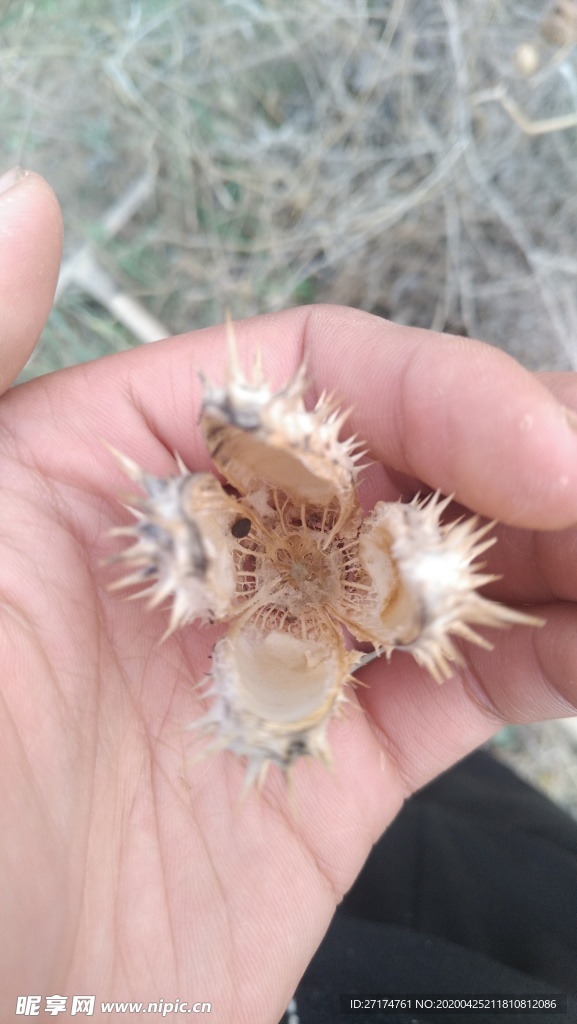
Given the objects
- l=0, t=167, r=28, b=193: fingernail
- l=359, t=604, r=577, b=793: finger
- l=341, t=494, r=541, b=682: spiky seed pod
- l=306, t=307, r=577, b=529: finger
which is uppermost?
l=0, t=167, r=28, b=193: fingernail

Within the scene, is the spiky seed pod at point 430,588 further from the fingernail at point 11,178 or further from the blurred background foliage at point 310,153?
the blurred background foliage at point 310,153

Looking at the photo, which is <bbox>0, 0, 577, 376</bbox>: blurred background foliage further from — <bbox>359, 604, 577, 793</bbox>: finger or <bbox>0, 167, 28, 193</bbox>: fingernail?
<bbox>359, 604, 577, 793</bbox>: finger

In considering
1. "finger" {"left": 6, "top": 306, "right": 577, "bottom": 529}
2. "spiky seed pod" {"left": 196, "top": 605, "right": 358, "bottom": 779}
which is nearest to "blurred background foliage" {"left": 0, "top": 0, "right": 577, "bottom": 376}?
"finger" {"left": 6, "top": 306, "right": 577, "bottom": 529}

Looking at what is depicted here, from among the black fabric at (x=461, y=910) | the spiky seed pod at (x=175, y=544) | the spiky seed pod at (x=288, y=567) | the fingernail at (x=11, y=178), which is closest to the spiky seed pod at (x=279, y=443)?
the spiky seed pod at (x=288, y=567)

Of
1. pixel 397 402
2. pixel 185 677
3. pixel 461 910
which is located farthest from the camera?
pixel 461 910

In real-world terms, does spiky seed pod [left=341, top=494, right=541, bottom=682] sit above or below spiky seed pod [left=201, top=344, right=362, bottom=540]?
below

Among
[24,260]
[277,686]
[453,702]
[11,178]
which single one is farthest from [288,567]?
[11,178]

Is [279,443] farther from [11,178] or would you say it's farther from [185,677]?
[11,178]

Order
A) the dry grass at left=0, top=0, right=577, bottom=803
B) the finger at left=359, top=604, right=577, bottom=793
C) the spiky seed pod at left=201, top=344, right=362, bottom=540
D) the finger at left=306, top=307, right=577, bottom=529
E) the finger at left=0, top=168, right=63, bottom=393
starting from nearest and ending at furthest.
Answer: the spiky seed pod at left=201, top=344, right=362, bottom=540
the finger at left=306, top=307, right=577, bottom=529
the finger at left=0, top=168, right=63, bottom=393
the finger at left=359, top=604, right=577, bottom=793
the dry grass at left=0, top=0, right=577, bottom=803

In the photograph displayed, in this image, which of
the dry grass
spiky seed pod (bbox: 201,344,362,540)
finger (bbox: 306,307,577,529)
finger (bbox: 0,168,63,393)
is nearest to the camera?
spiky seed pod (bbox: 201,344,362,540)

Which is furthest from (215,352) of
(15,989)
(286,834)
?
(15,989)
